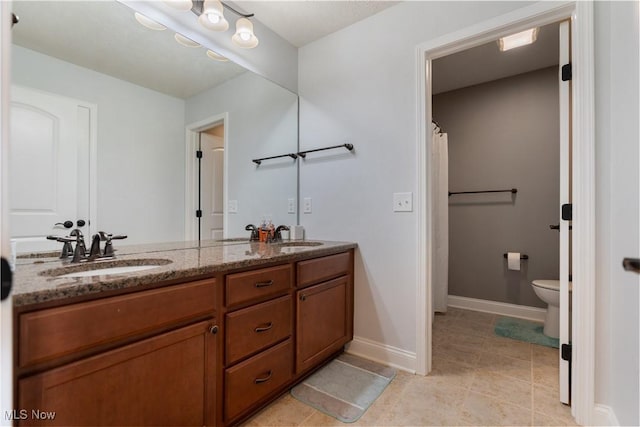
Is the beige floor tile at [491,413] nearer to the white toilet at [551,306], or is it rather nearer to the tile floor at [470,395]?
the tile floor at [470,395]

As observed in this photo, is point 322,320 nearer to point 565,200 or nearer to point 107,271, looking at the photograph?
point 107,271

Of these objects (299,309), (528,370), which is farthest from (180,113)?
(528,370)

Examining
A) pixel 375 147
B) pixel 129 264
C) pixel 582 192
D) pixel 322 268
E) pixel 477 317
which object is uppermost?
pixel 375 147

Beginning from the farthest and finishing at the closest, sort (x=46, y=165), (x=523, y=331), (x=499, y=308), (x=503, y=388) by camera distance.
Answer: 1. (x=499, y=308)
2. (x=523, y=331)
3. (x=503, y=388)
4. (x=46, y=165)

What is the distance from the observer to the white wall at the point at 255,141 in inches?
77.7

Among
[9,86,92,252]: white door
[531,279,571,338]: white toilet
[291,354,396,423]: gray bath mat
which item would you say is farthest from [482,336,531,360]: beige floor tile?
[9,86,92,252]: white door

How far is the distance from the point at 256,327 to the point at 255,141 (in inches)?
54.8

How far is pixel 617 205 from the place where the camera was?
4.09 ft

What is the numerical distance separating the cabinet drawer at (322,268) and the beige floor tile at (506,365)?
3.59 feet

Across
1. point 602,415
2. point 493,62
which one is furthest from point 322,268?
point 493,62

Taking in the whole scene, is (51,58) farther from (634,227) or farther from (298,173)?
(634,227)

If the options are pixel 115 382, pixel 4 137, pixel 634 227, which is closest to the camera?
pixel 4 137

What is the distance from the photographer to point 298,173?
2412mm

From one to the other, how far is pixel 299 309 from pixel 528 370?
1532 millimetres
